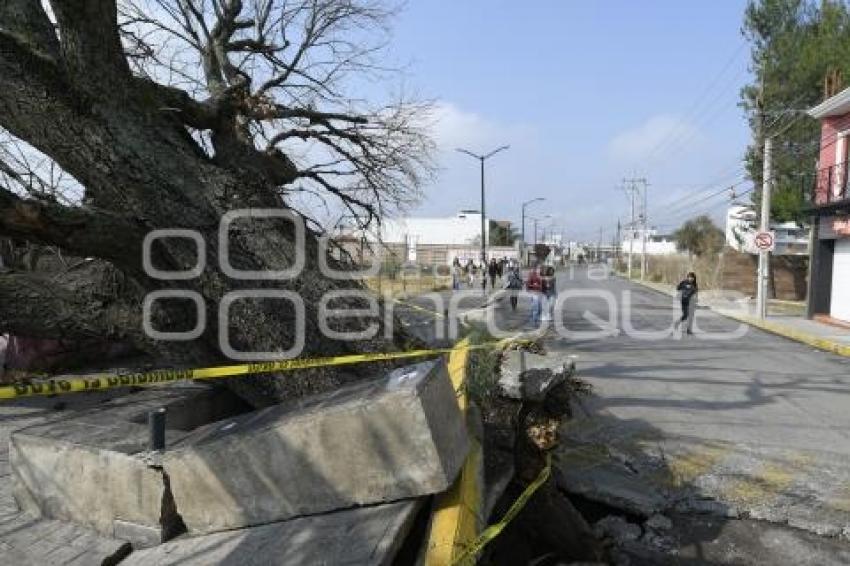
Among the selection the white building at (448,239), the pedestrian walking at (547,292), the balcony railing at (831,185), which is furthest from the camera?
the white building at (448,239)

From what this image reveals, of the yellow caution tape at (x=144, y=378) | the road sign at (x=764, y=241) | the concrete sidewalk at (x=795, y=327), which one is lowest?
the concrete sidewalk at (x=795, y=327)

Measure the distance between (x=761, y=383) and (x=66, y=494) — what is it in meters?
10.6

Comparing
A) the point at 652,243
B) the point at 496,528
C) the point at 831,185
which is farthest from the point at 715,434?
the point at 652,243

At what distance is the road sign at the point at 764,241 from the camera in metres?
24.5

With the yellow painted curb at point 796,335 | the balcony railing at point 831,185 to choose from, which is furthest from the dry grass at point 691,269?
the yellow painted curb at point 796,335

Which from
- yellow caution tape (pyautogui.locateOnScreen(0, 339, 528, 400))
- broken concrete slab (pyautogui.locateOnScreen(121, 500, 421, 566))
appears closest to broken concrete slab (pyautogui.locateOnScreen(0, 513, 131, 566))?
broken concrete slab (pyautogui.locateOnScreen(121, 500, 421, 566))

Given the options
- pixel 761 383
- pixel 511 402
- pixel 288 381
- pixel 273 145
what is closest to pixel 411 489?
pixel 511 402

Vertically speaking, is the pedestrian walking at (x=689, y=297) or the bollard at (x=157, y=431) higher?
the bollard at (x=157, y=431)

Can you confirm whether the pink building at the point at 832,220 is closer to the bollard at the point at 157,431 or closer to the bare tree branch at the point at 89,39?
the bare tree branch at the point at 89,39

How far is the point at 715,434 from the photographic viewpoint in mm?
8281

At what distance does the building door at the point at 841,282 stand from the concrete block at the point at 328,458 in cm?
2402

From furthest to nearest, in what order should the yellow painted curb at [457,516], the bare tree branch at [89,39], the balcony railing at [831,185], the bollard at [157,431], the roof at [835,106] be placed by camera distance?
the balcony railing at [831,185]
the roof at [835,106]
the bare tree branch at [89,39]
the bollard at [157,431]
the yellow painted curb at [457,516]

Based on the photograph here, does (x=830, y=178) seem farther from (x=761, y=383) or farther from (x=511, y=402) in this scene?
(x=511, y=402)

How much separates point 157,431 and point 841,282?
2548 centimetres
